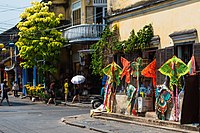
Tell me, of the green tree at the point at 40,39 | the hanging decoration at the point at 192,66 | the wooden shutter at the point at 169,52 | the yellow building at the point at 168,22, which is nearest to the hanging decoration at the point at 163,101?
the yellow building at the point at 168,22

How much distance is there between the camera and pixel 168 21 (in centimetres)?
1634

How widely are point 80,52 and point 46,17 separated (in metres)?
4.89

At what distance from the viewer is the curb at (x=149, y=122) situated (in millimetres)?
13609

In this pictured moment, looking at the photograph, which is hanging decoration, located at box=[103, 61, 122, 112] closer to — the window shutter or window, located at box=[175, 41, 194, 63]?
window, located at box=[175, 41, 194, 63]

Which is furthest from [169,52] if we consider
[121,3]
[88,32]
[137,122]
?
[88,32]

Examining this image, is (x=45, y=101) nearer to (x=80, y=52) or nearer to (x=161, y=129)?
(x=80, y=52)

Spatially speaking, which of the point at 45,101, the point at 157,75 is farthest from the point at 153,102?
the point at 45,101

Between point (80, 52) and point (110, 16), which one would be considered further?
point (80, 52)

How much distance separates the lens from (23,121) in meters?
19.2

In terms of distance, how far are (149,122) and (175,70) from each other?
7.31 feet

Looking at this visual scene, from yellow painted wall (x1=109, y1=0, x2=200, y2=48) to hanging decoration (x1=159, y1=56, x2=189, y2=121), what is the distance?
1022 millimetres

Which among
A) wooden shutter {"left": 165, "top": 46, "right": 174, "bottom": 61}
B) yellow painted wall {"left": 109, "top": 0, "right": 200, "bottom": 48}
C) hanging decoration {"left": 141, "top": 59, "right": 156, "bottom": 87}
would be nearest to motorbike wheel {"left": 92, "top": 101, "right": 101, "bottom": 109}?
yellow painted wall {"left": 109, "top": 0, "right": 200, "bottom": 48}

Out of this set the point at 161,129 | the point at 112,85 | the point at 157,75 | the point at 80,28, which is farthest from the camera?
the point at 80,28

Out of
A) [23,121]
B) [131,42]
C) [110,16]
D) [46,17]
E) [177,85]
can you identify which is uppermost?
[46,17]
